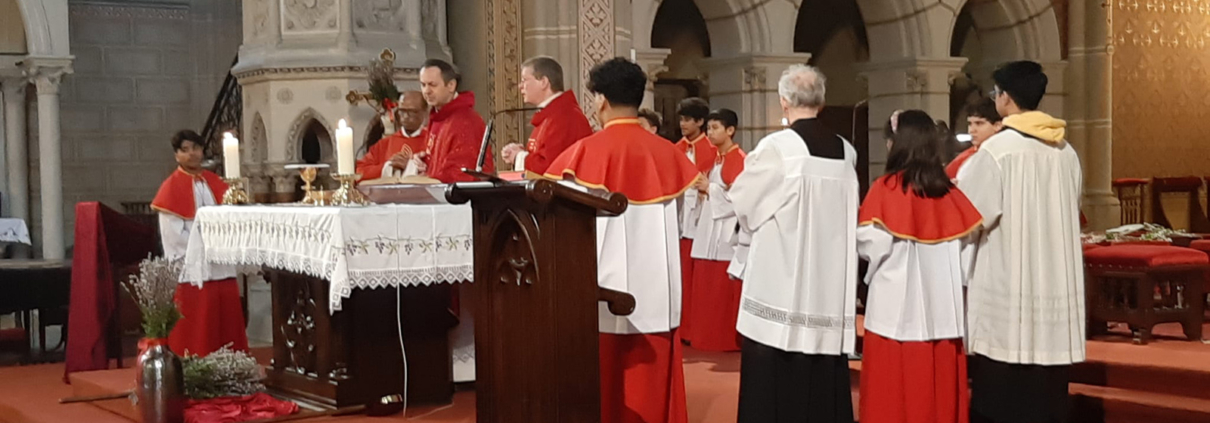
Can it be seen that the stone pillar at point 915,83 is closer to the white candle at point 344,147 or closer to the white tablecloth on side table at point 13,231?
the white candle at point 344,147

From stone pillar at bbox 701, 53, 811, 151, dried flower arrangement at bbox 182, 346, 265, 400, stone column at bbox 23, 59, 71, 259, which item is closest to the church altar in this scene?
dried flower arrangement at bbox 182, 346, 265, 400

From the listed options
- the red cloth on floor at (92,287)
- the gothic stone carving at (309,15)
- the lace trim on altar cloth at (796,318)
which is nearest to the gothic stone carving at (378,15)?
the gothic stone carving at (309,15)

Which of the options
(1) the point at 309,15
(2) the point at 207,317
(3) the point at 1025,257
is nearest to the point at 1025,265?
(3) the point at 1025,257

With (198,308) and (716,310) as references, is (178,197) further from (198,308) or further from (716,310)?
(716,310)

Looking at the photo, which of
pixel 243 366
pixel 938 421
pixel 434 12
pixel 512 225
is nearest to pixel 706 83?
pixel 434 12

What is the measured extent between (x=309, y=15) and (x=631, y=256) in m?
4.95

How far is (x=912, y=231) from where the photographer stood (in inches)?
179

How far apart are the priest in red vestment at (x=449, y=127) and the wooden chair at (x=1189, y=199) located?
9686 mm

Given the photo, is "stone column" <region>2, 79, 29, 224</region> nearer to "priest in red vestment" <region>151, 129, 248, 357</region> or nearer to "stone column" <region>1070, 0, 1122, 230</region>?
"priest in red vestment" <region>151, 129, 248, 357</region>

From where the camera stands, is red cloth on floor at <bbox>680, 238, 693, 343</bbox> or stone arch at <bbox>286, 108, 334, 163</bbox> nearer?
red cloth on floor at <bbox>680, 238, 693, 343</bbox>

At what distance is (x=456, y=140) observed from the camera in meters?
5.88

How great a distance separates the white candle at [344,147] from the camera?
17.7 feet

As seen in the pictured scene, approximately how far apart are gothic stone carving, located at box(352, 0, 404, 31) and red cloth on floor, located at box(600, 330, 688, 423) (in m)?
4.90

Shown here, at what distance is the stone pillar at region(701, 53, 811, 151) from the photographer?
11156 millimetres
